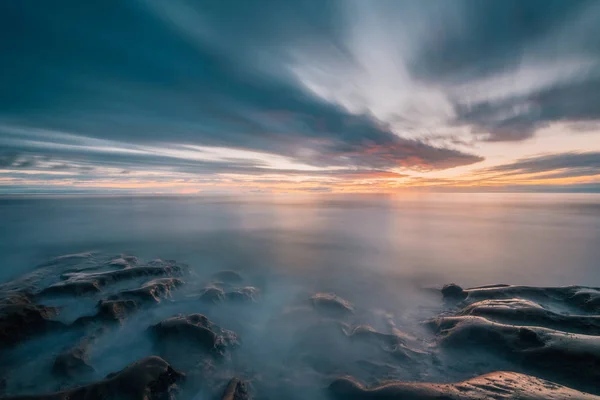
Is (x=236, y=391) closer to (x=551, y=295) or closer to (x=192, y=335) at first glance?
(x=192, y=335)

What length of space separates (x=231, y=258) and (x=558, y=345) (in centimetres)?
2035

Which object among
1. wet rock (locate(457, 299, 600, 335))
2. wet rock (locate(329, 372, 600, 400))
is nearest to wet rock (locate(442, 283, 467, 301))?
wet rock (locate(457, 299, 600, 335))

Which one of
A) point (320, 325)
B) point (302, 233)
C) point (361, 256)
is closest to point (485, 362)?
point (320, 325)

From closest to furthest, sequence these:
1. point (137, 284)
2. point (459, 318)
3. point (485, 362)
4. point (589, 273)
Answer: point (485, 362) → point (459, 318) → point (137, 284) → point (589, 273)

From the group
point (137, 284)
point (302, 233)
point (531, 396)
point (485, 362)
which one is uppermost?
point (531, 396)

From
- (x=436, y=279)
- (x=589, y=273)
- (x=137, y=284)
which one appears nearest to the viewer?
(x=137, y=284)

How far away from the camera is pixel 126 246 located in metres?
26.3

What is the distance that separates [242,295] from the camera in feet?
44.5

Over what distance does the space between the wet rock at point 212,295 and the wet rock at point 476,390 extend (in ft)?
24.8

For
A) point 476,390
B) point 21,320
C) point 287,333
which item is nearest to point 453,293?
point 476,390

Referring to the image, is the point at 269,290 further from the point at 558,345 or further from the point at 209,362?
the point at 558,345

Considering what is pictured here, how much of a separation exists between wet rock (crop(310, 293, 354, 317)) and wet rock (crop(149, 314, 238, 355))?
4454mm

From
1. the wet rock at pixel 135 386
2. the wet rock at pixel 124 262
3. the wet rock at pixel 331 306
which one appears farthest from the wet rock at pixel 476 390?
the wet rock at pixel 124 262

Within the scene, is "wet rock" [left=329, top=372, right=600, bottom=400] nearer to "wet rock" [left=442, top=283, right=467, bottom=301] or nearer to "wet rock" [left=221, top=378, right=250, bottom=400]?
"wet rock" [left=221, top=378, right=250, bottom=400]
